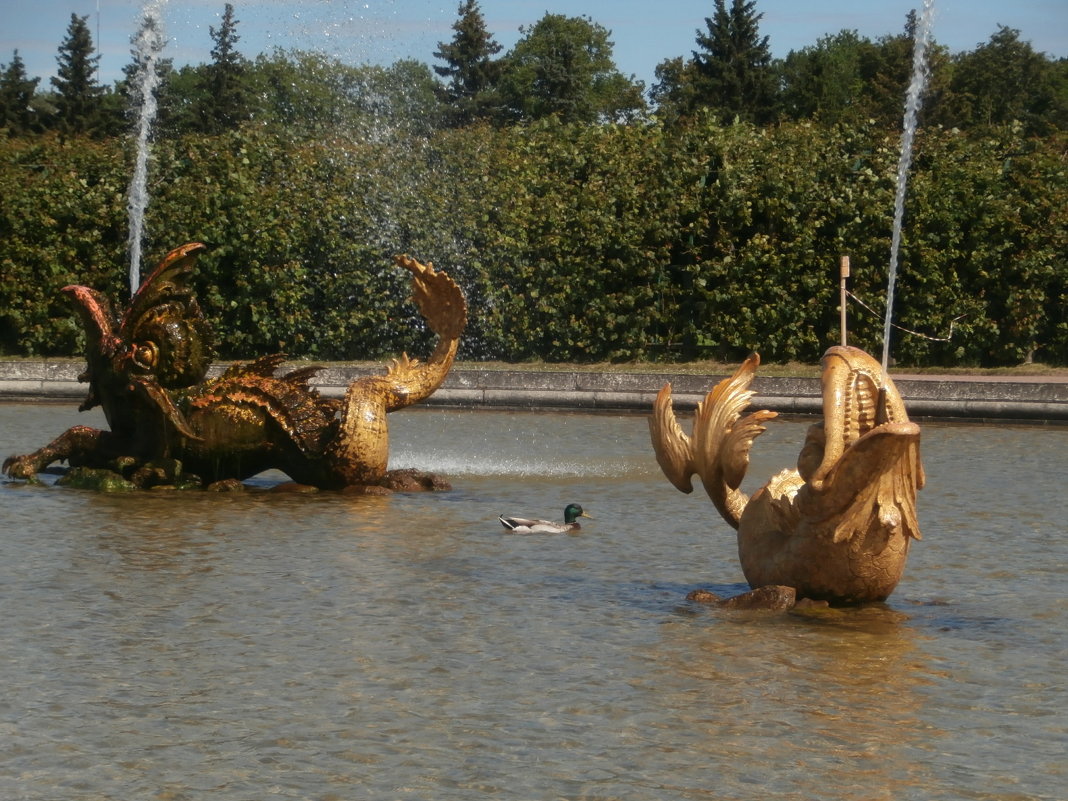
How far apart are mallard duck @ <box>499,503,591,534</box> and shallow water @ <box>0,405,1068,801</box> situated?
109 millimetres

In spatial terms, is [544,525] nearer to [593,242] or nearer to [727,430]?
[727,430]

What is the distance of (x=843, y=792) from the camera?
192 inches

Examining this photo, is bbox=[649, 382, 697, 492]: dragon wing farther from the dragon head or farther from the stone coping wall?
the stone coping wall

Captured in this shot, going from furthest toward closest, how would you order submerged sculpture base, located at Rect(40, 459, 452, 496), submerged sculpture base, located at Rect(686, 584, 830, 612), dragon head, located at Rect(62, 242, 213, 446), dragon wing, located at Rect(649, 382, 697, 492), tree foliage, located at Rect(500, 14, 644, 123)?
tree foliage, located at Rect(500, 14, 644, 123)
dragon head, located at Rect(62, 242, 213, 446)
submerged sculpture base, located at Rect(40, 459, 452, 496)
dragon wing, located at Rect(649, 382, 697, 492)
submerged sculpture base, located at Rect(686, 584, 830, 612)

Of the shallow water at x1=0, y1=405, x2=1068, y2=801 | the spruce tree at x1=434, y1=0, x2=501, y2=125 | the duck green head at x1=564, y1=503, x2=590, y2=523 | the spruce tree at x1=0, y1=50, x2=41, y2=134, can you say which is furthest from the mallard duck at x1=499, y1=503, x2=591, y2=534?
the spruce tree at x1=434, y1=0, x2=501, y2=125

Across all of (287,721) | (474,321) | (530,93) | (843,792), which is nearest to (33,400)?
(474,321)

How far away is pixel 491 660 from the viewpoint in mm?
6484

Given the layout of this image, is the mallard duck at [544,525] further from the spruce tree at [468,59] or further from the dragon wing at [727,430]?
the spruce tree at [468,59]

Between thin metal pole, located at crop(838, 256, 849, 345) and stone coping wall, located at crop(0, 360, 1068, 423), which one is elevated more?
thin metal pole, located at crop(838, 256, 849, 345)

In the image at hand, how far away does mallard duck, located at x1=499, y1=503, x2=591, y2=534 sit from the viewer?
9.47 m

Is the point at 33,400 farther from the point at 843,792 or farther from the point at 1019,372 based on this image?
the point at 843,792

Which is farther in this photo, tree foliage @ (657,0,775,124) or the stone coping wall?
tree foliage @ (657,0,775,124)

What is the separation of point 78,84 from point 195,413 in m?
45.4

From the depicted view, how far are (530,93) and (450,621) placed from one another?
67914mm
